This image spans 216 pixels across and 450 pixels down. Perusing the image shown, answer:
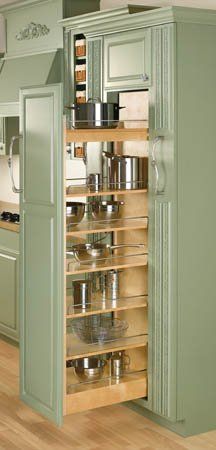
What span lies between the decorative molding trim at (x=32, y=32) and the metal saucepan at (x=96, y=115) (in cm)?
158

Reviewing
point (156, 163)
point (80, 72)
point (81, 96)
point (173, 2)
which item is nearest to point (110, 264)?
point (156, 163)

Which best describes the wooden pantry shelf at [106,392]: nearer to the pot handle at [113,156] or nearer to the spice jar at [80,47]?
the pot handle at [113,156]

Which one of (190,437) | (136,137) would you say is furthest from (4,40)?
(190,437)

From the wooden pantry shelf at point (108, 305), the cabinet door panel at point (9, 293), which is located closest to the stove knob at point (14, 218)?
the cabinet door panel at point (9, 293)

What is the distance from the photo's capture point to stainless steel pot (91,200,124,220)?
4695 mm

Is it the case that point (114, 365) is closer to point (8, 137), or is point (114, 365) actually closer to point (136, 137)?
point (136, 137)

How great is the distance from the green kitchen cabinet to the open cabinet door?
1603mm

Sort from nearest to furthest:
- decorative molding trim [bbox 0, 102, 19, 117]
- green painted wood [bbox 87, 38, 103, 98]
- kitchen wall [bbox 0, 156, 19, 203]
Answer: green painted wood [bbox 87, 38, 103, 98] → decorative molding trim [bbox 0, 102, 19, 117] → kitchen wall [bbox 0, 156, 19, 203]

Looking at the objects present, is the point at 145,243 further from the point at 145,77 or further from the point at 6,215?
the point at 6,215

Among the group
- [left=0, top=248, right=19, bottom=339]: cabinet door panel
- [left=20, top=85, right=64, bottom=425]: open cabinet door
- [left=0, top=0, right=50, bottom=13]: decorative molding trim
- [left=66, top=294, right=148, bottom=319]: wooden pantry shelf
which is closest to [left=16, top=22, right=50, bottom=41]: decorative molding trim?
[left=0, top=0, right=50, bottom=13]: decorative molding trim

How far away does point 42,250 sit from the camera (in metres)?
4.38

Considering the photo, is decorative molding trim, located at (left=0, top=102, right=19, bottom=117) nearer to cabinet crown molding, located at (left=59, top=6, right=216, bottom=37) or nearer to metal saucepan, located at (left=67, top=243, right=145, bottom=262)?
cabinet crown molding, located at (left=59, top=6, right=216, bottom=37)

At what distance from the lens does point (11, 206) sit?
713cm

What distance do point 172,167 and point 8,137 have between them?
2513 millimetres
